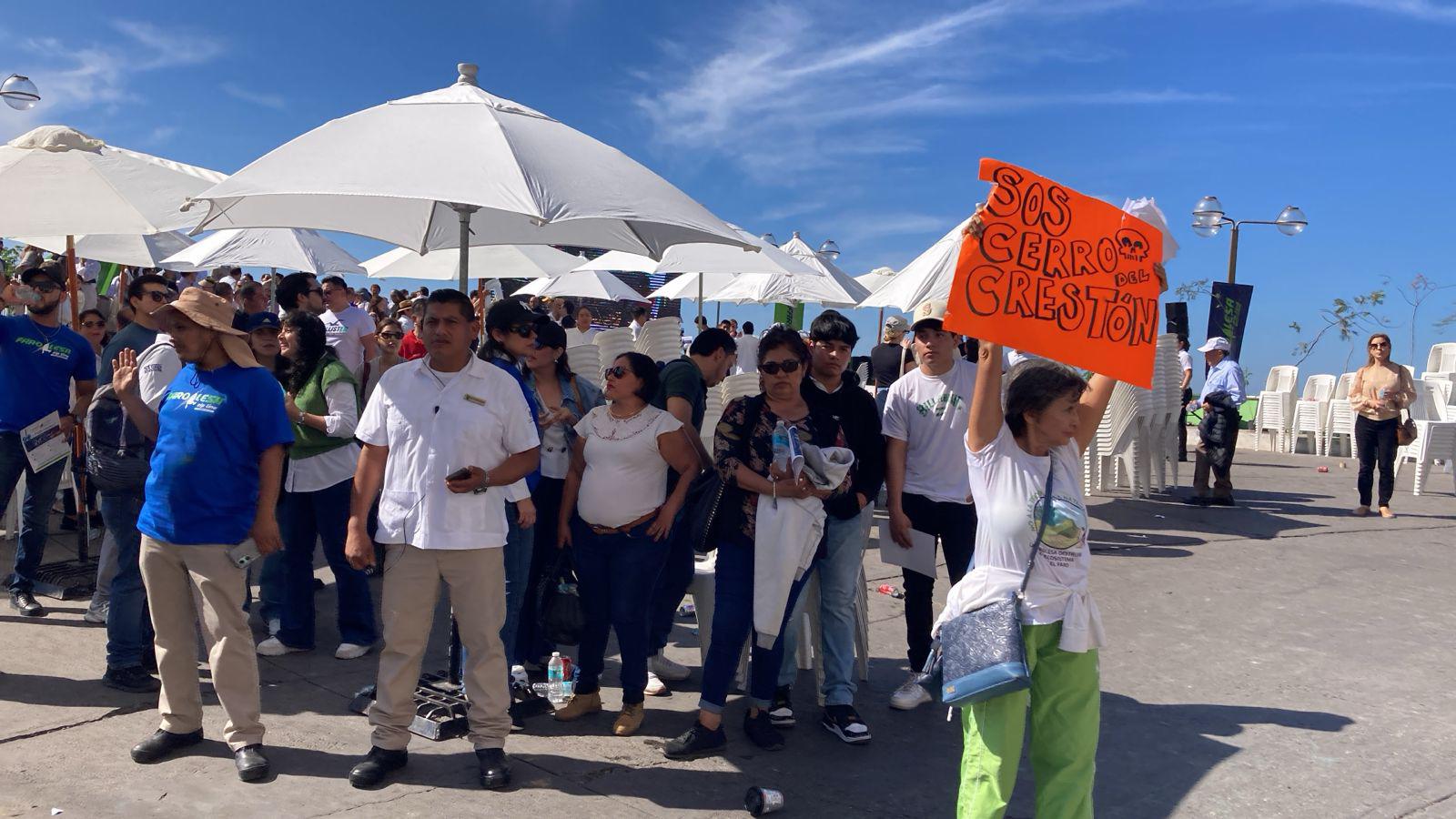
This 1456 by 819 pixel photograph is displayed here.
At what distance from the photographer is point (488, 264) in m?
9.00

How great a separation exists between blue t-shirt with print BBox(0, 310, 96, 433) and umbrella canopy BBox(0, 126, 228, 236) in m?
0.62

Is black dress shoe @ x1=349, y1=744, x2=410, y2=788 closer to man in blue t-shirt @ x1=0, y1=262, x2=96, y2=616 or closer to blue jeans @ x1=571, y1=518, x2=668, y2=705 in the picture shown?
blue jeans @ x1=571, y1=518, x2=668, y2=705

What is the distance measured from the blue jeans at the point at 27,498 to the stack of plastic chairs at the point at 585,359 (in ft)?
10.5

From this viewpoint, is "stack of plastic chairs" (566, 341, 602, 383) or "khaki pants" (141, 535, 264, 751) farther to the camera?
"stack of plastic chairs" (566, 341, 602, 383)

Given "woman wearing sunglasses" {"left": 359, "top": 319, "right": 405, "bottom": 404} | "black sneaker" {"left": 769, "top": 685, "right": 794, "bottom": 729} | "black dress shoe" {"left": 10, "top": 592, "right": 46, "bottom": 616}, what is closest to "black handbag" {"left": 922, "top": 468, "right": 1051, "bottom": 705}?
"black sneaker" {"left": 769, "top": 685, "right": 794, "bottom": 729}

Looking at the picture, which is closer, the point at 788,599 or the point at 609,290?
the point at 788,599

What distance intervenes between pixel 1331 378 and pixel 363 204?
803 inches

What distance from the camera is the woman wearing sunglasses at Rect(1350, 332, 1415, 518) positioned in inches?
472

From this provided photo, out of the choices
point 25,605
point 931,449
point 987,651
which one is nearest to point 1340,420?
point 931,449

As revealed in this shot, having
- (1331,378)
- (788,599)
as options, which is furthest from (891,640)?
(1331,378)

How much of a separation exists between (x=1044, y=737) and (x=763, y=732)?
173 cm

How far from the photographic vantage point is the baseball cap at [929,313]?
5445 millimetres

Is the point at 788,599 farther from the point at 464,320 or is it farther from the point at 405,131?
the point at 405,131

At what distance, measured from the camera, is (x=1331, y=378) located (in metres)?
21.5
